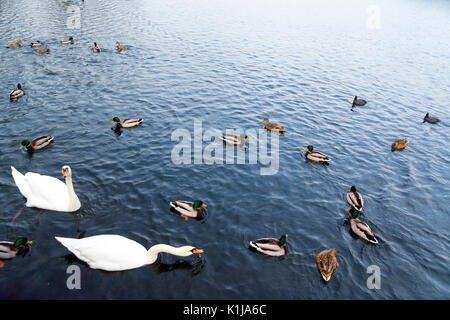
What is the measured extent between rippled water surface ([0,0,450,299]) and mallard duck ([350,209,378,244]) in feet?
1.32

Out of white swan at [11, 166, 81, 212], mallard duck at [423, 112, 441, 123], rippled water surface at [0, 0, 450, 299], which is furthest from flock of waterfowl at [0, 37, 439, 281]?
mallard duck at [423, 112, 441, 123]

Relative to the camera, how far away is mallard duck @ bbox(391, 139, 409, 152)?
2023 centimetres

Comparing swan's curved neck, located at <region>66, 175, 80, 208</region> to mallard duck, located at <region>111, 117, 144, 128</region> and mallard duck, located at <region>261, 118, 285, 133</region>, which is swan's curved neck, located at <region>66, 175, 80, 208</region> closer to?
mallard duck, located at <region>111, 117, 144, 128</region>

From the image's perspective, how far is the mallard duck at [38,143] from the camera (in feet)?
53.9

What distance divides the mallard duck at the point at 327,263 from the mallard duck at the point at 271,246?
138 centimetres

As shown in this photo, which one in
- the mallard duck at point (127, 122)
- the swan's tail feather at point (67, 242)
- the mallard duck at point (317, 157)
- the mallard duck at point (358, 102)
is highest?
the mallard duck at point (358, 102)

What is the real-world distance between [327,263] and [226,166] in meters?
7.84

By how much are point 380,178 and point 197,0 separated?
74588 mm

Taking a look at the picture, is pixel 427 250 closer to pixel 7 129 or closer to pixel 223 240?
pixel 223 240

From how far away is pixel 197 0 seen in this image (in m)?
77.0

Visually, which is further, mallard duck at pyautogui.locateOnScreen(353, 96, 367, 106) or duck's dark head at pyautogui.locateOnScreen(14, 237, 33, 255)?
mallard duck at pyautogui.locateOnScreen(353, 96, 367, 106)

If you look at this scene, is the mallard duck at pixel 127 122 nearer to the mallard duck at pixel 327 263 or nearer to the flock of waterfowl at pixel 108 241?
the flock of waterfowl at pixel 108 241

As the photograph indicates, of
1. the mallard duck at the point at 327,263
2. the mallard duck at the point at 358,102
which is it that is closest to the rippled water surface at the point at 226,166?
the mallard duck at the point at 327,263
